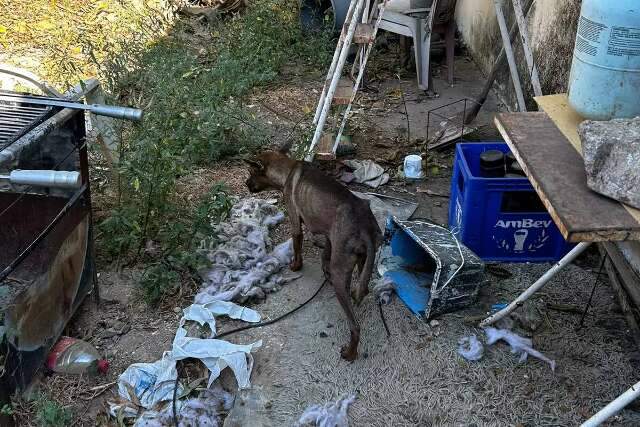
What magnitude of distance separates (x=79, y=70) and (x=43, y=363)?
3828 millimetres

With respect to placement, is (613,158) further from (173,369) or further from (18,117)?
(18,117)

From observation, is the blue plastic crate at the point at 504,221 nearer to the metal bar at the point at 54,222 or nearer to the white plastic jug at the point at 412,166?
the white plastic jug at the point at 412,166

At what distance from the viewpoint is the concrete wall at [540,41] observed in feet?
18.0

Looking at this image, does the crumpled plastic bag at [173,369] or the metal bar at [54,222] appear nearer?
the metal bar at [54,222]

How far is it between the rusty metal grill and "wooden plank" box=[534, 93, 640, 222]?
2.39 meters

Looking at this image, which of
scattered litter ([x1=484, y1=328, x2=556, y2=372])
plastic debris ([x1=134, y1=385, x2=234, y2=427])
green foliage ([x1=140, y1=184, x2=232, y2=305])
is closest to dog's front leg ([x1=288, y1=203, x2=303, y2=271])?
green foliage ([x1=140, y1=184, x2=232, y2=305])

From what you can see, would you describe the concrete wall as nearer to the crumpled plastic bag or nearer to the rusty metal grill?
the crumpled plastic bag

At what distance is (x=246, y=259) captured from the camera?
183 inches

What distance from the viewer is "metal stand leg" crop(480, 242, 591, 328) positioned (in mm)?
3574

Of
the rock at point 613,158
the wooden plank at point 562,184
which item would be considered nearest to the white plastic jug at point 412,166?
the wooden plank at point 562,184

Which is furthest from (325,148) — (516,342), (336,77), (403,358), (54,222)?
(54,222)

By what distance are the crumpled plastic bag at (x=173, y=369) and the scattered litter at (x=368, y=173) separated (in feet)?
6.84

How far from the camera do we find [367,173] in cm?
568

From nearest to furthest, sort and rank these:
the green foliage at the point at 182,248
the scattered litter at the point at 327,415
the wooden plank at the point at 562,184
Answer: the wooden plank at the point at 562,184 < the scattered litter at the point at 327,415 < the green foliage at the point at 182,248
